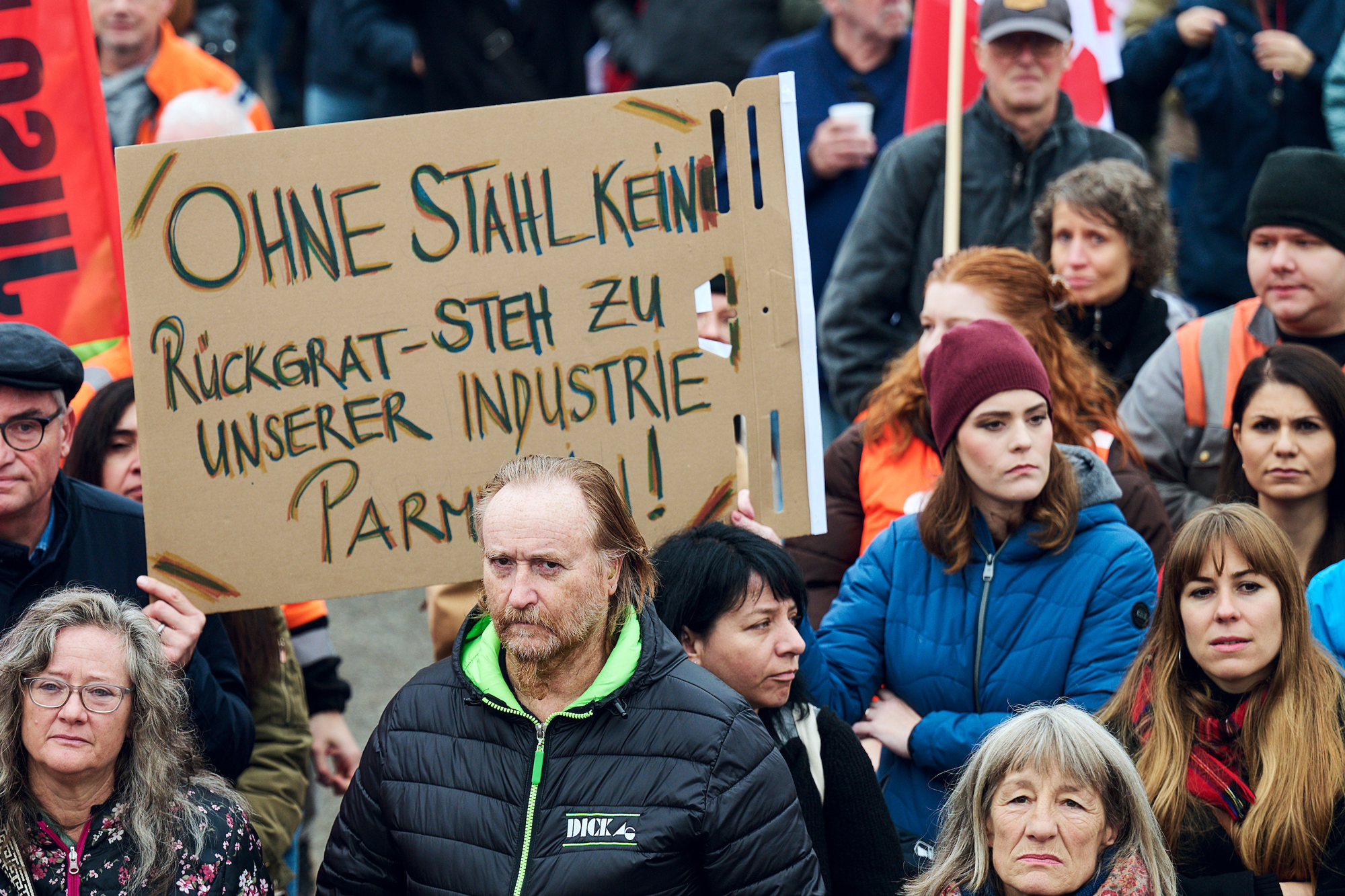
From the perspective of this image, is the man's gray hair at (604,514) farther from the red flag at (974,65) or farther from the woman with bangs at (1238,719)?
the red flag at (974,65)

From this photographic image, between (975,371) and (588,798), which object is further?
(975,371)

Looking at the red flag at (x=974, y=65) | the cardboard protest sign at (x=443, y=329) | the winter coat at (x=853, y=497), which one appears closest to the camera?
the cardboard protest sign at (x=443, y=329)

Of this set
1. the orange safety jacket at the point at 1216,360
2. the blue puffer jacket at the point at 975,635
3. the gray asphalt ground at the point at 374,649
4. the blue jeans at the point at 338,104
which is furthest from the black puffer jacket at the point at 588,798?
the blue jeans at the point at 338,104

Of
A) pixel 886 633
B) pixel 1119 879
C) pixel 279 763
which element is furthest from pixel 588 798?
pixel 279 763

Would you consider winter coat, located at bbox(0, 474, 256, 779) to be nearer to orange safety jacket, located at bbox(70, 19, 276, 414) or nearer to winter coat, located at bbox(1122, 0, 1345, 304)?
orange safety jacket, located at bbox(70, 19, 276, 414)

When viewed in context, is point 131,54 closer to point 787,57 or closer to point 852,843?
point 787,57

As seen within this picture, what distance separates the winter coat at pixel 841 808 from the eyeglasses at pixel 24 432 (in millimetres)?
1620

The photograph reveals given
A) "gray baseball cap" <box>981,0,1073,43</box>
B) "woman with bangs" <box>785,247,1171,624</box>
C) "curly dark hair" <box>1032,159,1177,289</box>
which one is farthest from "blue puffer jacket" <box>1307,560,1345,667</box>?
"gray baseball cap" <box>981,0,1073,43</box>

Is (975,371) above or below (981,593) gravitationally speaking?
above

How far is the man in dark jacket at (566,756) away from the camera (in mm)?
2709

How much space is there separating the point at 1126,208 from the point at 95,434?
310 cm

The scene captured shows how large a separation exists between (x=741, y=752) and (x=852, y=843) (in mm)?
555

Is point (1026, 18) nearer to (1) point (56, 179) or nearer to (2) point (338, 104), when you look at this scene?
(1) point (56, 179)

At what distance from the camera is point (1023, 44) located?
17.2 feet
